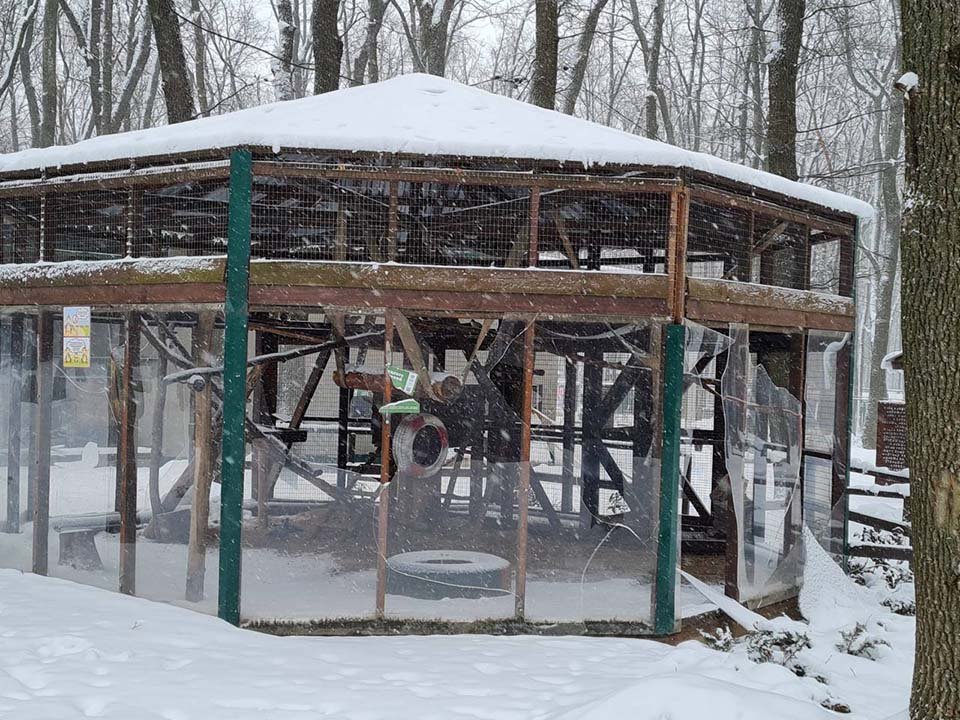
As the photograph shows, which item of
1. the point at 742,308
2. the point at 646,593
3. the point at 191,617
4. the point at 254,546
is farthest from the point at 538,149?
the point at 254,546

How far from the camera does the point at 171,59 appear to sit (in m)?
14.4

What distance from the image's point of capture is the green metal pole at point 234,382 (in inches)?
287

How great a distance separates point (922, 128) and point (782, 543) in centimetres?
563

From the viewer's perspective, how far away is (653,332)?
7.74 m

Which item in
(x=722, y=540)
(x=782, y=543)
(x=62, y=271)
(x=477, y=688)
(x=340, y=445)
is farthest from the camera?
(x=340, y=445)

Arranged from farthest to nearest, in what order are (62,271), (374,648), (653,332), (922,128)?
(62,271), (653,332), (374,648), (922,128)

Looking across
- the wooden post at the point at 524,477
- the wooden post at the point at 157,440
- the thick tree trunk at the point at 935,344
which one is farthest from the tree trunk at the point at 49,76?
the thick tree trunk at the point at 935,344

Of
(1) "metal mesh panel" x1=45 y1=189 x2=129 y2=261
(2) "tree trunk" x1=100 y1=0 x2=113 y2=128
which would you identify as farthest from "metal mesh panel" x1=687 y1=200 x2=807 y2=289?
(2) "tree trunk" x1=100 y1=0 x2=113 y2=128

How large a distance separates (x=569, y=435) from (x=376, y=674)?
20.5ft

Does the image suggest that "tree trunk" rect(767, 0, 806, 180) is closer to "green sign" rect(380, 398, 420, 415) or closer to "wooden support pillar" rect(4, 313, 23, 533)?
"green sign" rect(380, 398, 420, 415)

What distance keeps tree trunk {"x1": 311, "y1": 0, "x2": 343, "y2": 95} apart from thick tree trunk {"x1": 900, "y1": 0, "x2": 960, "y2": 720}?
1162cm

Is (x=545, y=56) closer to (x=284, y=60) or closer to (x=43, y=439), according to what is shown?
(x=284, y=60)

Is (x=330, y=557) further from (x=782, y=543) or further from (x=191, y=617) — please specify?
(x=782, y=543)

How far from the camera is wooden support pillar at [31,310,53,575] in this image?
8.65 metres
